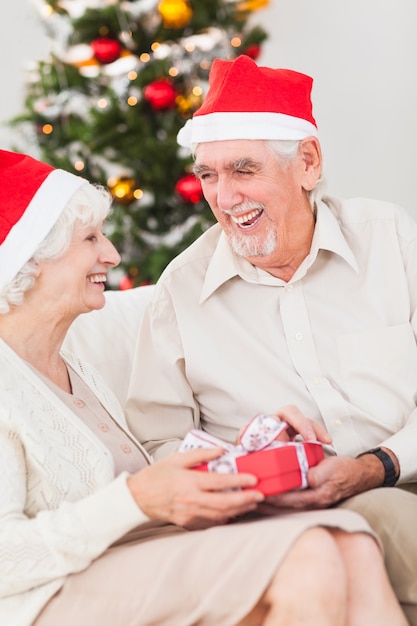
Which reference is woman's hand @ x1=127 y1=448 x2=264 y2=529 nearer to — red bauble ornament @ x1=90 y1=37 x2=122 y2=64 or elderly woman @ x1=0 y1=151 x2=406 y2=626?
elderly woman @ x1=0 y1=151 x2=406 y2=626

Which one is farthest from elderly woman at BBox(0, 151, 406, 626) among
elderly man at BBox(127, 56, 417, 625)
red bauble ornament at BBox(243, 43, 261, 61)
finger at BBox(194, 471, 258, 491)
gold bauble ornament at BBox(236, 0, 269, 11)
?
gold bauble ornament at BBox(236, 0, 269, 11)

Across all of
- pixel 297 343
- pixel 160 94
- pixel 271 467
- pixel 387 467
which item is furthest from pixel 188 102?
pixel 271 467

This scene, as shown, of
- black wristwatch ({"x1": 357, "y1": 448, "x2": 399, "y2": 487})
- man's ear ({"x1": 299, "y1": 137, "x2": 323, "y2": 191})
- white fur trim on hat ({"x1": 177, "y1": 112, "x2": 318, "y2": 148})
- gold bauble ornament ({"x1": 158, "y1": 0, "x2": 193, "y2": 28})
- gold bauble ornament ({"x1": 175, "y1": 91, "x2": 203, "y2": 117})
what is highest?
gold bauble ornament ({"x1": 158, "y1": 0, "x2": 193, "y2": 28})

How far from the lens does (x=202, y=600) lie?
1.36 m

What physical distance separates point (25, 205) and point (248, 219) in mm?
576

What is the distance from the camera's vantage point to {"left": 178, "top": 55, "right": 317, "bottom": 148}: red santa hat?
2.09 metres

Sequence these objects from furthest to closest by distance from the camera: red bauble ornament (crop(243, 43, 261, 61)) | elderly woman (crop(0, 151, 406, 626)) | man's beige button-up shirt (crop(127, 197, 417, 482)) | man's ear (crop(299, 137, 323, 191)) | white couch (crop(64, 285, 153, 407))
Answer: red bauble ornament (crop(243, 43, 261, 61))
white couch (crop(64, 285, 153, 407))
man's ear (crop(299, 137, 323, 191))
man's beige button-up shirt (crop(127, 197, 417, 482))
elderly woman (crop(0, 151, 406, 626))

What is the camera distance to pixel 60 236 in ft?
5.57

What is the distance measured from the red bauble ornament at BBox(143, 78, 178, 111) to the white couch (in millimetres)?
1315

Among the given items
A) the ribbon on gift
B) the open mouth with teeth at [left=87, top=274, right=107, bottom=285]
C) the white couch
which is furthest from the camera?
the white couch

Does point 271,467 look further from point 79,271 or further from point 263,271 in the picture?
point 263,271

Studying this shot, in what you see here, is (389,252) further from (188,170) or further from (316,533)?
(188,170)

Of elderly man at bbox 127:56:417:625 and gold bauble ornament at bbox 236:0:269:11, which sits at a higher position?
gold bauble ornament at bbox 236:0:269:11

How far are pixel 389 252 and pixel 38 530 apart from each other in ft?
3.61
